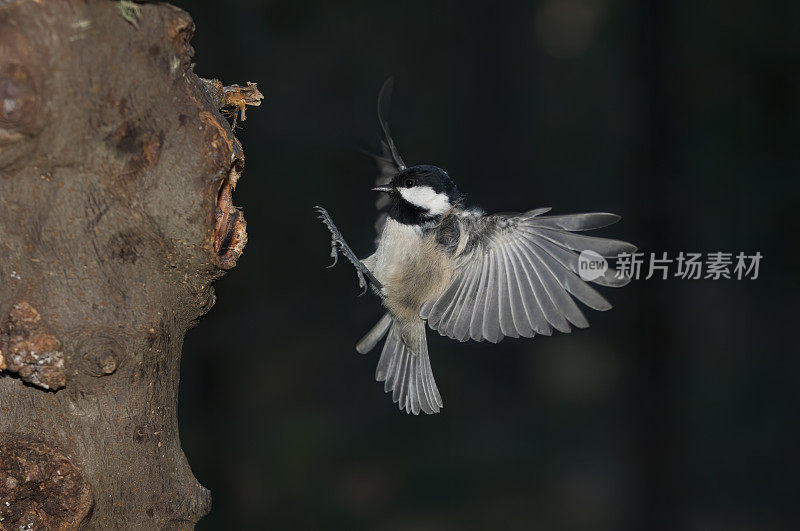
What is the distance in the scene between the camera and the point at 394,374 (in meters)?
1.87

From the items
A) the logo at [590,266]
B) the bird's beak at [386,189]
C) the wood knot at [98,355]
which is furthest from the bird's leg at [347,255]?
the wood knot at [98,355]

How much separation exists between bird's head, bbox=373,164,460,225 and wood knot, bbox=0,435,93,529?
2.82ft

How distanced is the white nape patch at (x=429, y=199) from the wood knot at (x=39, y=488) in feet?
2.86

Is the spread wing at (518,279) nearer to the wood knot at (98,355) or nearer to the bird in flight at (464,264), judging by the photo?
the bird in flight at (464,264)

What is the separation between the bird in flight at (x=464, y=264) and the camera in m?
1.31

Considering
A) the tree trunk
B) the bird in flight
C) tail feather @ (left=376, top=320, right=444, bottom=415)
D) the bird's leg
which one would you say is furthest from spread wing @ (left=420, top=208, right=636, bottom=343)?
the tree trunk

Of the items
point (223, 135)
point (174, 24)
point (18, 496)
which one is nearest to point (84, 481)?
point (18, 496)

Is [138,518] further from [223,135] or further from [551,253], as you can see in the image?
[551,253]

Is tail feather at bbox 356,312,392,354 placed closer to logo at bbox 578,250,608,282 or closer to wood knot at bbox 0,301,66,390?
logo at bbox 578,250,608,282

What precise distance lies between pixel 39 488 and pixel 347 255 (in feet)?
2.49

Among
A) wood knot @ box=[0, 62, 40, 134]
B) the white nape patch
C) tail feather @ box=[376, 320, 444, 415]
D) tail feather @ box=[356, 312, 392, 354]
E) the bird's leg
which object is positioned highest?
the white nape patch

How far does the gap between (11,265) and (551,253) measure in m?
0.88

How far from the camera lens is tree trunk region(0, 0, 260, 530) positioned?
0.82 meters

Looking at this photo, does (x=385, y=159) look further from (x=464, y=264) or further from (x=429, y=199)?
(x=464, y=264)
